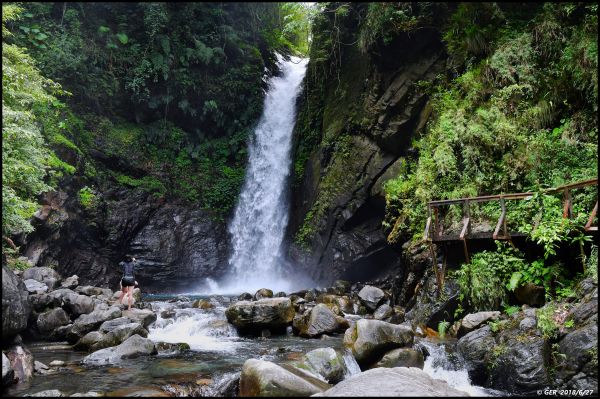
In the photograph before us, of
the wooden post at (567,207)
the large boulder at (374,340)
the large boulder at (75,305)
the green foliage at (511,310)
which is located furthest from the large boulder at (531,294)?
the large boulder at (75,305)

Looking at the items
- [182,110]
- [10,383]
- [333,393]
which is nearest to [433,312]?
[333,393]

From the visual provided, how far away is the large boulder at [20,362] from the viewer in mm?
6328

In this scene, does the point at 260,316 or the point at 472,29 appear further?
the point at 472,29

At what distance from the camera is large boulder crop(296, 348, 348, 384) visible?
21.6 feet

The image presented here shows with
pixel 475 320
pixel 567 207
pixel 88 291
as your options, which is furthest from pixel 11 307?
pixel 567 207

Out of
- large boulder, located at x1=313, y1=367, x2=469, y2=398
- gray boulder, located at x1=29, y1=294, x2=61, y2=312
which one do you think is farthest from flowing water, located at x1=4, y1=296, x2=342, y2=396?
large boulder, located at x1=313, y1=367, x2=469, y2=398

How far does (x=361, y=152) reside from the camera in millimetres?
16703

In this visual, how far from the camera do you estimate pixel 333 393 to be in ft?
15.7

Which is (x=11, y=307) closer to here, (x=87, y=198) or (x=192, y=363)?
(x=192, y=363)

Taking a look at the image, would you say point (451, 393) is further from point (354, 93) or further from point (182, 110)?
point (182, 110)

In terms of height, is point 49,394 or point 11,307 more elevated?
point 11,307

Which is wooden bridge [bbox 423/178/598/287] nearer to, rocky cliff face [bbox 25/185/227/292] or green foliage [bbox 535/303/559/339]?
green foliage [bbox 535/303/559/339]

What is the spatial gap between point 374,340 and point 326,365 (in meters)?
1.33

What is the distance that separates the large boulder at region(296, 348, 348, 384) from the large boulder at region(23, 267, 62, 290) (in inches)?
349
